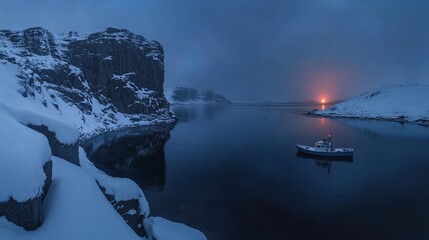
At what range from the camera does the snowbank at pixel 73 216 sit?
12.8 meters

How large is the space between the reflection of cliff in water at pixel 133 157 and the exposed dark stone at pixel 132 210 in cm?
1915

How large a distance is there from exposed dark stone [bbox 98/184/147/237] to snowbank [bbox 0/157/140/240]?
132 inches

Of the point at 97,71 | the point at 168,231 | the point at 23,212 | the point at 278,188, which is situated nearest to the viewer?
the point at 23,212

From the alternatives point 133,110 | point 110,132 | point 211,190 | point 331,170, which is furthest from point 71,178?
point 133,110

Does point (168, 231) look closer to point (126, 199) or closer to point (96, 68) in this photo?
point (126, 199)

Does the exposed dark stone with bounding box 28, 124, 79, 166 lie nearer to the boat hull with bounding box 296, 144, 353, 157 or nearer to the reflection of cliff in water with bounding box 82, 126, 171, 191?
the reflection of cliff in water with bounding box 82, 126, 171, 191

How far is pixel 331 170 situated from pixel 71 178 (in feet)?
165

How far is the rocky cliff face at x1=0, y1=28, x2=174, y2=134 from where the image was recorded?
12284 cm

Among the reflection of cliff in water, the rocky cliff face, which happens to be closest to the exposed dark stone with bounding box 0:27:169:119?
the rocky cliff face

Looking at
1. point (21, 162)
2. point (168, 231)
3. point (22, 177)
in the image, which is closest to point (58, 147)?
point (21, 162)

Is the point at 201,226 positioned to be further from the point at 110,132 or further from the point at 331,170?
the point at 110,132

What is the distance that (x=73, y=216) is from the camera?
47.4ft

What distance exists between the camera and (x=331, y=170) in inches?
2165

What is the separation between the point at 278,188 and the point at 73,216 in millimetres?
33873
